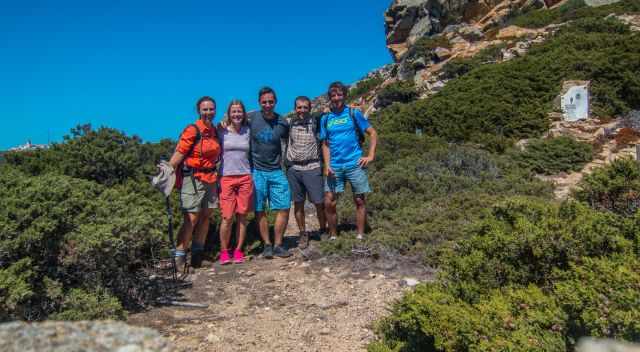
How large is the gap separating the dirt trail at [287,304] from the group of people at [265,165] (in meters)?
0.53

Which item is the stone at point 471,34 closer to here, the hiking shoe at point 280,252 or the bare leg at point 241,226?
the hiking shoe at point 280,252

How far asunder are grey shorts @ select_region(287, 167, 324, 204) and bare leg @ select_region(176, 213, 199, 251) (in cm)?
122

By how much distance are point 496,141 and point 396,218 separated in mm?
5900

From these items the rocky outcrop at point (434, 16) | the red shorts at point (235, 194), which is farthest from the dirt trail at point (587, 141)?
the rocky outcrop at point (434, 16)

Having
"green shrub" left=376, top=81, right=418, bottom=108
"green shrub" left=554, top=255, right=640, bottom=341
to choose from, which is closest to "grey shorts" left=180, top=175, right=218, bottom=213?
"green shrub" left=554, top=255, right=640, bottom=341

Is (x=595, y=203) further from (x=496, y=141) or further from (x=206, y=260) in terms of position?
(x=496, y=141)

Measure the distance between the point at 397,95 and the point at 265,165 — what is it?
1864 cm

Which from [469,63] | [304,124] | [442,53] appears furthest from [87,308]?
[442,53]

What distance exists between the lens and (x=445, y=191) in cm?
738

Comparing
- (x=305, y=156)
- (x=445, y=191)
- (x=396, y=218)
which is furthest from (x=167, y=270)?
(x=445, y=191)

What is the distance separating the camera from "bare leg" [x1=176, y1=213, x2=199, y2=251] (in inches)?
200

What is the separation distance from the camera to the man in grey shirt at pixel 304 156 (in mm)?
Answer: 5484

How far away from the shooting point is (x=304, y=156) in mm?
5527

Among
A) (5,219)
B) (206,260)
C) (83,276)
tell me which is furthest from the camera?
(206,260)
